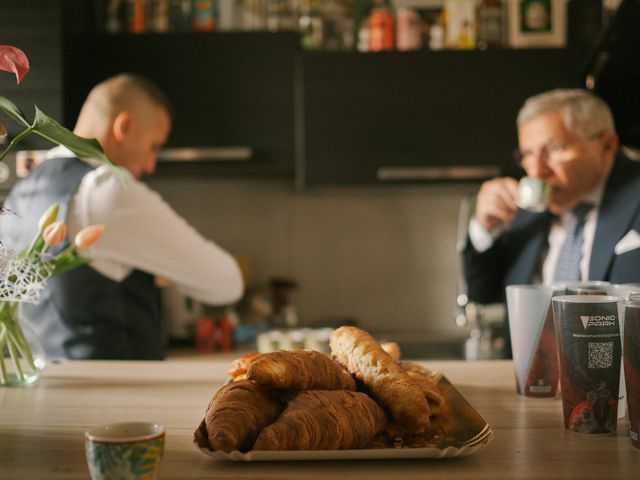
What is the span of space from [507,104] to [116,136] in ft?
4.77

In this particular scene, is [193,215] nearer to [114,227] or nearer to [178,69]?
[178,69]

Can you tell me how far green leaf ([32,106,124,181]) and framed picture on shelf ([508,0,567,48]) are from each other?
221 centimetres

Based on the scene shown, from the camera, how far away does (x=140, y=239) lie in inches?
66.9

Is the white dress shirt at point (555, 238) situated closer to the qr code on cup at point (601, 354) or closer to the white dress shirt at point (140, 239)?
the white dress shirt at point (140, 239)

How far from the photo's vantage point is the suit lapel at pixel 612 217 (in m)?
1.81

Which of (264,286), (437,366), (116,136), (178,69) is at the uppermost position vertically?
(178,69)

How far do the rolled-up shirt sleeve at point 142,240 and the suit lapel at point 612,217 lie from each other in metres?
0.91

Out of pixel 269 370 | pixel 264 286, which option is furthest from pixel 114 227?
pixel 264 286

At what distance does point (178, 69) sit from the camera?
2611 millimetres

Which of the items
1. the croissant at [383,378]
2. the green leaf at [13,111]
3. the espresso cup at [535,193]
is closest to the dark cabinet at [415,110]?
the espresso cup at [535,193]

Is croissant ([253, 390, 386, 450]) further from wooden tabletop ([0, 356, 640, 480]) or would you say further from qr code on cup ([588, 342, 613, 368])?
qr code on cup ([588, 342, 613, 368])

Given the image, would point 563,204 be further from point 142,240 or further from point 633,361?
point 633,361

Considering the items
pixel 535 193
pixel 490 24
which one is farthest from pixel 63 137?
pixel 490 24

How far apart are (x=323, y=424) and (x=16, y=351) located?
23.6 inches
